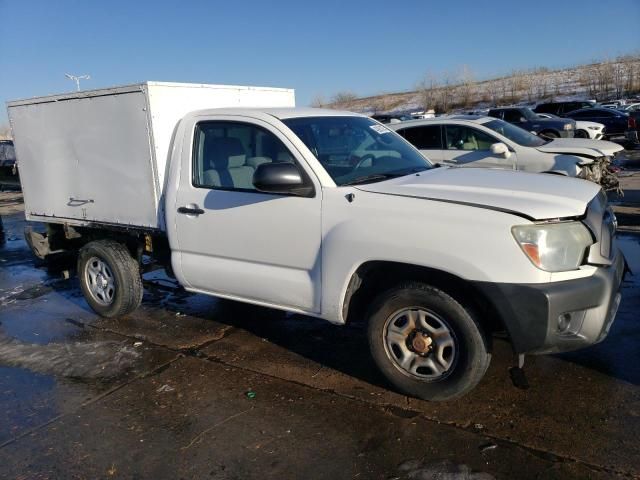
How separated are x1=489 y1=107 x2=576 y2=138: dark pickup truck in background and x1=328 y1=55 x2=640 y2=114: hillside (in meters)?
34.9

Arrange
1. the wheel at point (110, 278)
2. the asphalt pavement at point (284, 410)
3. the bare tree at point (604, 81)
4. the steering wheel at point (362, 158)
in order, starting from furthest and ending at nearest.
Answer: the bare tree at point (604, 81)
the wheel at point (110, 278)
the steering wheel at point (362, 158)
the asphalt pavement at point (284, 410)

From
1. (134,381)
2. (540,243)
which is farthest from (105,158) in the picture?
(540,243)

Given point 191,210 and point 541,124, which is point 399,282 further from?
point 541,124

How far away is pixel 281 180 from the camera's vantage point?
3789 millimetres

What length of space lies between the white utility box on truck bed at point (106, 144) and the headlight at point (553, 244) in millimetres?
3046

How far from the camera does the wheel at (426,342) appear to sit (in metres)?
3.44

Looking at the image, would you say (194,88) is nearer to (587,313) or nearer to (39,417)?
(39,417)

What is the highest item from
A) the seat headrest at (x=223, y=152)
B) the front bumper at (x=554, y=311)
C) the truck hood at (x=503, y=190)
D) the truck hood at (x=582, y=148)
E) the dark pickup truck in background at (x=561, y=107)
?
the dark pickup truck in background at (x=561, y=107)

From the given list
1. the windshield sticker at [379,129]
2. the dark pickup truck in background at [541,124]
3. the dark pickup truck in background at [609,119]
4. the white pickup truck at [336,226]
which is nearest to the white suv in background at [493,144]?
the windshield sticker at [379,129]

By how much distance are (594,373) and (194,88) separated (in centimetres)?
394

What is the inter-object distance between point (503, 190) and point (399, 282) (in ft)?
2.83

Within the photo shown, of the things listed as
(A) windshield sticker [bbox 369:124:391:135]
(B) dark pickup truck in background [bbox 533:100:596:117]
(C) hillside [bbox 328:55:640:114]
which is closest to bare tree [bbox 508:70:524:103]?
(C) hillside [bbox 328:55:640:114]

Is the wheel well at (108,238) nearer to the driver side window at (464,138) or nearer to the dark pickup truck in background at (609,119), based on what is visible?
the driver side window at (464,138)

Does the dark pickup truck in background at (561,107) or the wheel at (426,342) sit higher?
the dark pickup truck in background at (561,107)
